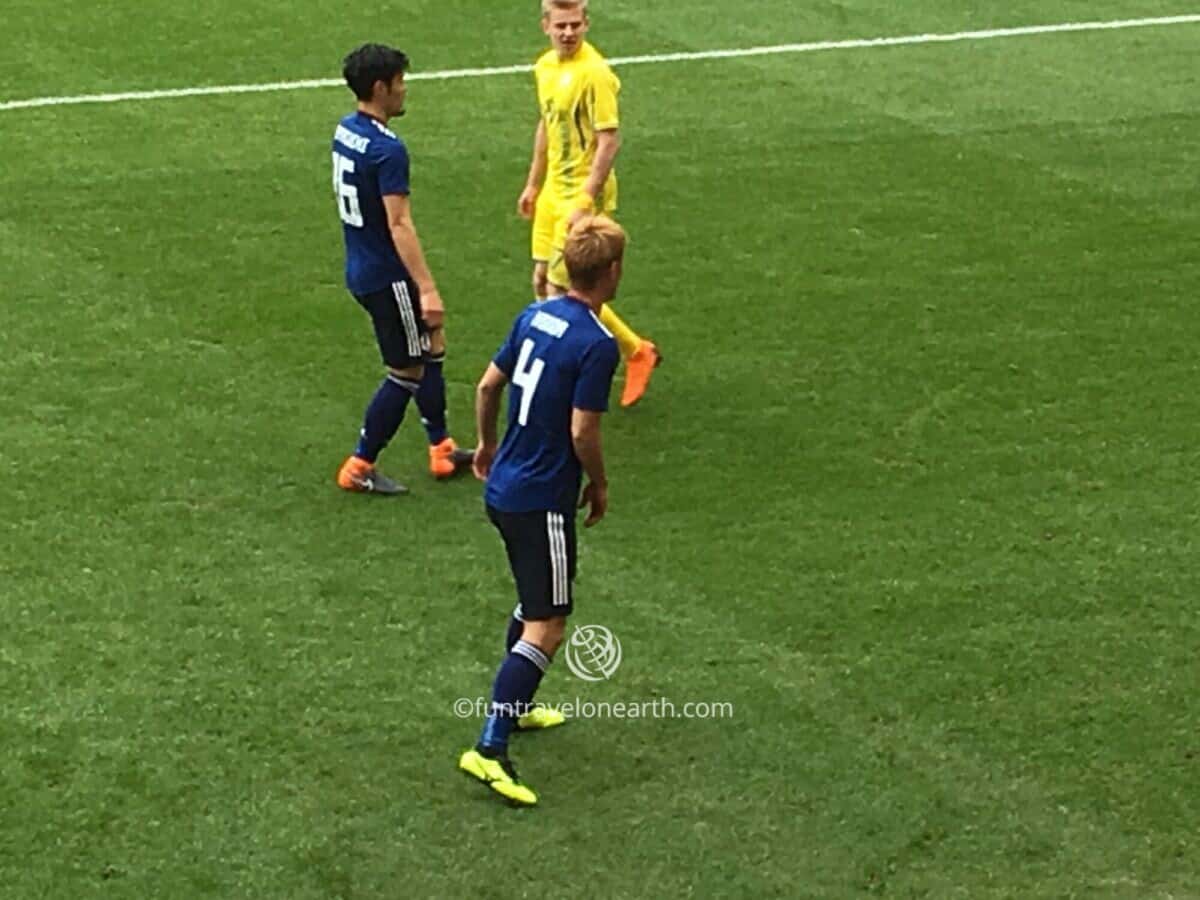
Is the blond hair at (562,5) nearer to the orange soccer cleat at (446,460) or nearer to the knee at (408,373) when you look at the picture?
the knee at (408,373)

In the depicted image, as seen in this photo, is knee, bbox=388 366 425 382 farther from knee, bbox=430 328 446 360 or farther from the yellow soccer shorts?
the yellow soccer shorts

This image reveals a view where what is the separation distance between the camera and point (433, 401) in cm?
873

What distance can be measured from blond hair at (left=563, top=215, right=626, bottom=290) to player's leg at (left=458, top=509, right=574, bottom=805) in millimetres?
744

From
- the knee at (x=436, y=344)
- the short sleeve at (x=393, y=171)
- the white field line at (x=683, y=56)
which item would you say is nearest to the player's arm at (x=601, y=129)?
the knee at (x=436, y=344)

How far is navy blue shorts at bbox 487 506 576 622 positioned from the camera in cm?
628

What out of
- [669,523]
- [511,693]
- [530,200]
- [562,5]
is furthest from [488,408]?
[530,200]

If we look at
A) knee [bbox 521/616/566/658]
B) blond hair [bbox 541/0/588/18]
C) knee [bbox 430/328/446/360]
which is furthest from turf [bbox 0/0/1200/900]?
blond hair [bbox 541/0/588/18]

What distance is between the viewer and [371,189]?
816 centimetres

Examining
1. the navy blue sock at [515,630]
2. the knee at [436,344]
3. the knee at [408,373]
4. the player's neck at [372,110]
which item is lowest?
the navy blue sock at [515,630]

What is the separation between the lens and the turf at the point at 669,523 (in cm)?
624

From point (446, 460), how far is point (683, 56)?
788 centimetres

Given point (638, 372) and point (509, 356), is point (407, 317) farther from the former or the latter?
point (509, 356)

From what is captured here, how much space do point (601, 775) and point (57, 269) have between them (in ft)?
18.9

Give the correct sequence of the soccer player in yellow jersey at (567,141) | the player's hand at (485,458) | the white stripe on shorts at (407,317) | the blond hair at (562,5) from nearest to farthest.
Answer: the player's hand at (485,458), the white stripe on shorts at (407,317), the blond hair at (562,5), the soccer player in yellow jersey at (567,141)
